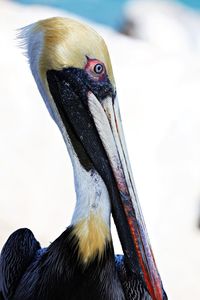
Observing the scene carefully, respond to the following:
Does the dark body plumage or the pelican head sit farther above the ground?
the pelican head

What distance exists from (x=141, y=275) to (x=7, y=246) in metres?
0.46

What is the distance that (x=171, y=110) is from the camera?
18.5 feet

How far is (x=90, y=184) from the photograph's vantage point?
2234 mm

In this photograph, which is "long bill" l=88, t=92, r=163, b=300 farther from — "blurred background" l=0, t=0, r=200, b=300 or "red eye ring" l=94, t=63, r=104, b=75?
"blurred background" l=0, t=0, r=200, b=300

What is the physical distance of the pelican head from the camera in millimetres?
2193

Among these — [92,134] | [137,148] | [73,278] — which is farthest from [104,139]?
[137,148]

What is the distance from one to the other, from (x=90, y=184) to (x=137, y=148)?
314cm

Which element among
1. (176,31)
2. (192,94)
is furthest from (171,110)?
(176,31)

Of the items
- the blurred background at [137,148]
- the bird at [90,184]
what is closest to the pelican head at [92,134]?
the bird at [90,184]

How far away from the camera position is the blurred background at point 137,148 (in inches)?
183

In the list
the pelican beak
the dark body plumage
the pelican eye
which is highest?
the pelican eye

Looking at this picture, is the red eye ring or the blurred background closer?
the red eye ring

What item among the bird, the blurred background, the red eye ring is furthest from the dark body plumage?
the blurred background

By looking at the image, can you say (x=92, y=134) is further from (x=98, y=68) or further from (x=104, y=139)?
(x=98, y=68)
